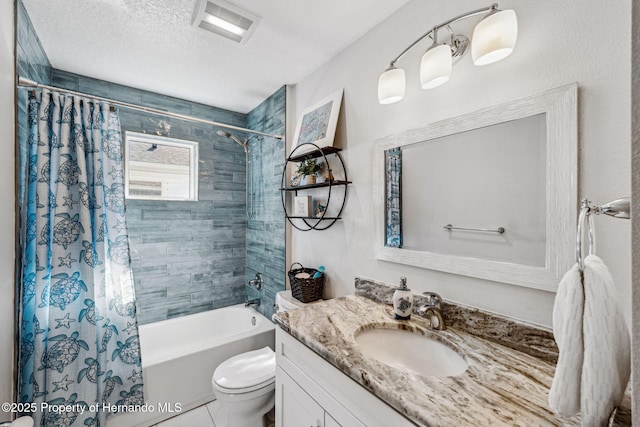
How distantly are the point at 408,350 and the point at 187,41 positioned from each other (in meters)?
2.19

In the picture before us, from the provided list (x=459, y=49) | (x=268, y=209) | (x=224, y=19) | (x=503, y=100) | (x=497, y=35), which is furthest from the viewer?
(x=268, y=209)

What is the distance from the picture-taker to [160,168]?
8.43ft

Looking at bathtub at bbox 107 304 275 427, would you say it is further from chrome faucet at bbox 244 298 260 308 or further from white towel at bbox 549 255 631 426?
white towel at bbox 549 255 631 426

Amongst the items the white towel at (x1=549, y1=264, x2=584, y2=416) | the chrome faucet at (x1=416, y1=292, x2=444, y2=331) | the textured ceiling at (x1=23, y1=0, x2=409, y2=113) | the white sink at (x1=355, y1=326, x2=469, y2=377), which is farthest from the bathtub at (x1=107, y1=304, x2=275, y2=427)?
the textured ceiling at (x1=23, y1=0, x2=409, y2=113)

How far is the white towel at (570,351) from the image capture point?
51 cm

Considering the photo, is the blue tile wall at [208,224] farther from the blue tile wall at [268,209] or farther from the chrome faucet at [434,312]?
the chrome faucet at [434,312]

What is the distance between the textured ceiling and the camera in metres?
1.43

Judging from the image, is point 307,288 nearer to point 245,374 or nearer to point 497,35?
point 245,374

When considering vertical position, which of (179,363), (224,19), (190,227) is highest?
(224,19)

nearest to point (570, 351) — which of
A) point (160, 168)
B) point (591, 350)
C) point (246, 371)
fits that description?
point (591, 350)

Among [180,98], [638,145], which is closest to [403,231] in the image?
[638,145]

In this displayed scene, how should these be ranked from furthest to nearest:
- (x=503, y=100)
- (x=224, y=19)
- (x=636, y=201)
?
(x=224, y=19), (x=503, y=100), (x=636, y=201)

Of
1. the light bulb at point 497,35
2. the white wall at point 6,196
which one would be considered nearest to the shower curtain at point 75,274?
the white wall at point 6,196

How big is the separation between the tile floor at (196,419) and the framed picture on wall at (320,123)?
6.37ft
